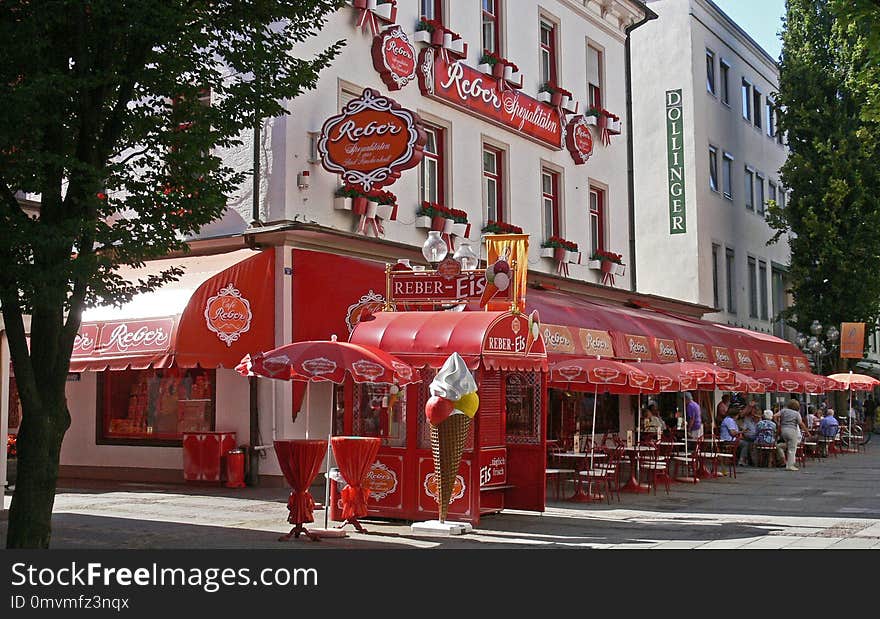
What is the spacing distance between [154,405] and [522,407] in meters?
8.03

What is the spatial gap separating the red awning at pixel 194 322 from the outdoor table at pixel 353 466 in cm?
489

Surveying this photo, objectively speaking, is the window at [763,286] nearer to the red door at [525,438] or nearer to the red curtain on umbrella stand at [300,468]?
the red door at [525,438]

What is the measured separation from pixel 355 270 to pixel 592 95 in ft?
41.0

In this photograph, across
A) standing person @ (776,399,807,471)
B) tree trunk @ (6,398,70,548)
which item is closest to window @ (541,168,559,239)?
standing person @ (776,399,807,471)

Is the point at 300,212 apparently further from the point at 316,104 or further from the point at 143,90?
the point at 143,90

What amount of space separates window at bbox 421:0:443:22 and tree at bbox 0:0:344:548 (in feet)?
37.9

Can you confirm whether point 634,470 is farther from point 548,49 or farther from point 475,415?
point 548,49

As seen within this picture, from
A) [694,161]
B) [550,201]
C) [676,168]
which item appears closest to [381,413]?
[550,201]

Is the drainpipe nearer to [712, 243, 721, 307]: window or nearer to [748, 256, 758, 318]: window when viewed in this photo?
[712, 243, 721, 307]: window

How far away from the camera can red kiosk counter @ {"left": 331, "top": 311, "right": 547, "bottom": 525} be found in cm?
1345

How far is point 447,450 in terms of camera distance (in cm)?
1288

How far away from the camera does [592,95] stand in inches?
1118

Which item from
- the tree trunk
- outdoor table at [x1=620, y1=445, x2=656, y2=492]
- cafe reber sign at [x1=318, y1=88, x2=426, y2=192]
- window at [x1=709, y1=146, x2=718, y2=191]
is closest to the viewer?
the tree trunk

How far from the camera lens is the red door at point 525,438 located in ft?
47.6
